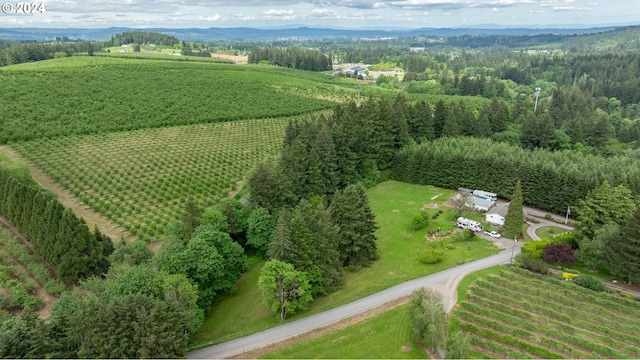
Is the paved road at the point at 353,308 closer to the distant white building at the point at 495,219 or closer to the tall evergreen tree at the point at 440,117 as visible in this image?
the distant white building at the point at 495,219

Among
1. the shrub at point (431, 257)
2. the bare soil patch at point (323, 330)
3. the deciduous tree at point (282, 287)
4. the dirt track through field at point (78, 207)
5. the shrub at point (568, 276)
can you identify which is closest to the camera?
the bare soil patch at point (323, 330)

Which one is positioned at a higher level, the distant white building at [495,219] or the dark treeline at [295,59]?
the dark treeline at [295,59]

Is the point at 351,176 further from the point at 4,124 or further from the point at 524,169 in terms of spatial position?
the point at 4,124

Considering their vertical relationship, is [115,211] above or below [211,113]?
below

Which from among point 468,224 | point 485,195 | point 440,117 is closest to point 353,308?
point 468,224

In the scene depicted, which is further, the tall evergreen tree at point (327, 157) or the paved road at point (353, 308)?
the tall evergreen tree at point (327, 157)

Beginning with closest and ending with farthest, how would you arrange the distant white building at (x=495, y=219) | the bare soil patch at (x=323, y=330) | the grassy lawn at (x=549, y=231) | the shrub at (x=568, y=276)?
1. the bare soil patch at (x=323, y=330)
2. the shrub at (x=568, y=276)
3. the grassy lawn at (x=549, y=231)
4. the distant white building at (x=495, y=219)

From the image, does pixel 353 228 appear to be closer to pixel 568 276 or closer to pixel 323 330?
pixel 323 330

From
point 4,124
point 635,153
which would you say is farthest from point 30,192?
point 635,153

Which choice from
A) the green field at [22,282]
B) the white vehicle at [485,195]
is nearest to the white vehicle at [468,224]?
the white vehicle at [485,195]
